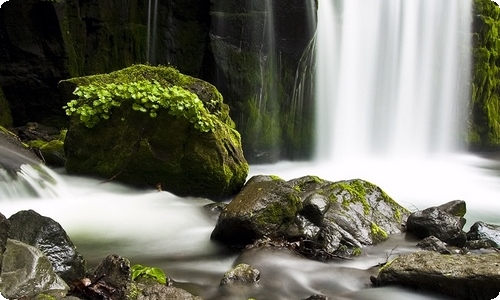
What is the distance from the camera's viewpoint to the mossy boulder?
23.5 ft

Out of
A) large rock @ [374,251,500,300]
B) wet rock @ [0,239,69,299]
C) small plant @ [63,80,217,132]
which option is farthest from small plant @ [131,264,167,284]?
small plant @ [63,80,217,132]

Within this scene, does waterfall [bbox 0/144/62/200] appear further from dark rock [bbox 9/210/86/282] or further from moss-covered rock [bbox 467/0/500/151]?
moss-covered rock [bbox 467/0/500/151]

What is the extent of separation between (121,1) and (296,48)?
493cm

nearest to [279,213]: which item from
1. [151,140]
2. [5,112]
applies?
[151,140]

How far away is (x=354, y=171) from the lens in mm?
13297

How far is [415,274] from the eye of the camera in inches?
157

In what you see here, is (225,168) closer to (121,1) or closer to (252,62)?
(252,62)

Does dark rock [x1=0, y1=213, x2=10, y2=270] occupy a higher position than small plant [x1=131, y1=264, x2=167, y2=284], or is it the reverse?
dark rock [x1=0, y1=213, x2=10, y2=270]

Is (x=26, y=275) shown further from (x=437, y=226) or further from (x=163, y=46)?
(x=163, y=46)

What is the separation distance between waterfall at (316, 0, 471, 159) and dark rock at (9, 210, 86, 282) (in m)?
11.4

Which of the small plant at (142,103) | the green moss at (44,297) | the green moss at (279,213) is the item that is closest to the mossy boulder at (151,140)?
the small plant at (142,103)

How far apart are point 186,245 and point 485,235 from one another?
3617 mm

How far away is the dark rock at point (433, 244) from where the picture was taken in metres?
5.10

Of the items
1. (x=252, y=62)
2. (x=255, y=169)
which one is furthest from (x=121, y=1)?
(x=255, y=169)
